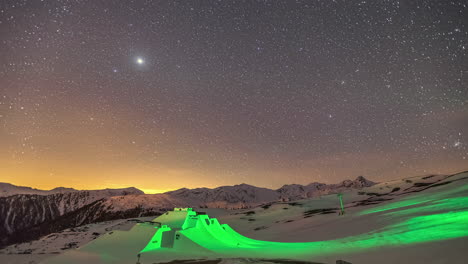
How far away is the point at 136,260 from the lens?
37.2 meters

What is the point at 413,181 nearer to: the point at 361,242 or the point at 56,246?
the point at 361,242

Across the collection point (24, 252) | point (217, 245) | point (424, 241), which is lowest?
point (24, 252)

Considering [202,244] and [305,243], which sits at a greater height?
[305,243]

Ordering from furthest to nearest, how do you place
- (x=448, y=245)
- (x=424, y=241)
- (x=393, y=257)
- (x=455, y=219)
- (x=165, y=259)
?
(x=165, y=259) → (x=455, y=219) → (x=424, y=241) → (x=393, y=257) → (x=448, y=245)

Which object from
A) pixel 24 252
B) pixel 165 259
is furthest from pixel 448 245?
pixel 24 252

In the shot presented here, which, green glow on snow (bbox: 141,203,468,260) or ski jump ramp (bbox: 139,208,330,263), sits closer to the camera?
green glow on snow (bbox: 141,203,468,260)

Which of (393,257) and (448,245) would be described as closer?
(448,245)

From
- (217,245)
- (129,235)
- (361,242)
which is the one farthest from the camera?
(217,245)

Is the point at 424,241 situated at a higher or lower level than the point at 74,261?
higher

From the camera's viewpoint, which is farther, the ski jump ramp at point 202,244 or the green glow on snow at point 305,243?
the ski jump ramp at point 202,244

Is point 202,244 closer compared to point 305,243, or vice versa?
point 305,243

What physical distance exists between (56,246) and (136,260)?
453 feet

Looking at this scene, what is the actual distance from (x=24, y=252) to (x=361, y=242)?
17151cm

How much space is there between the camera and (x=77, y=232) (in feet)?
548
